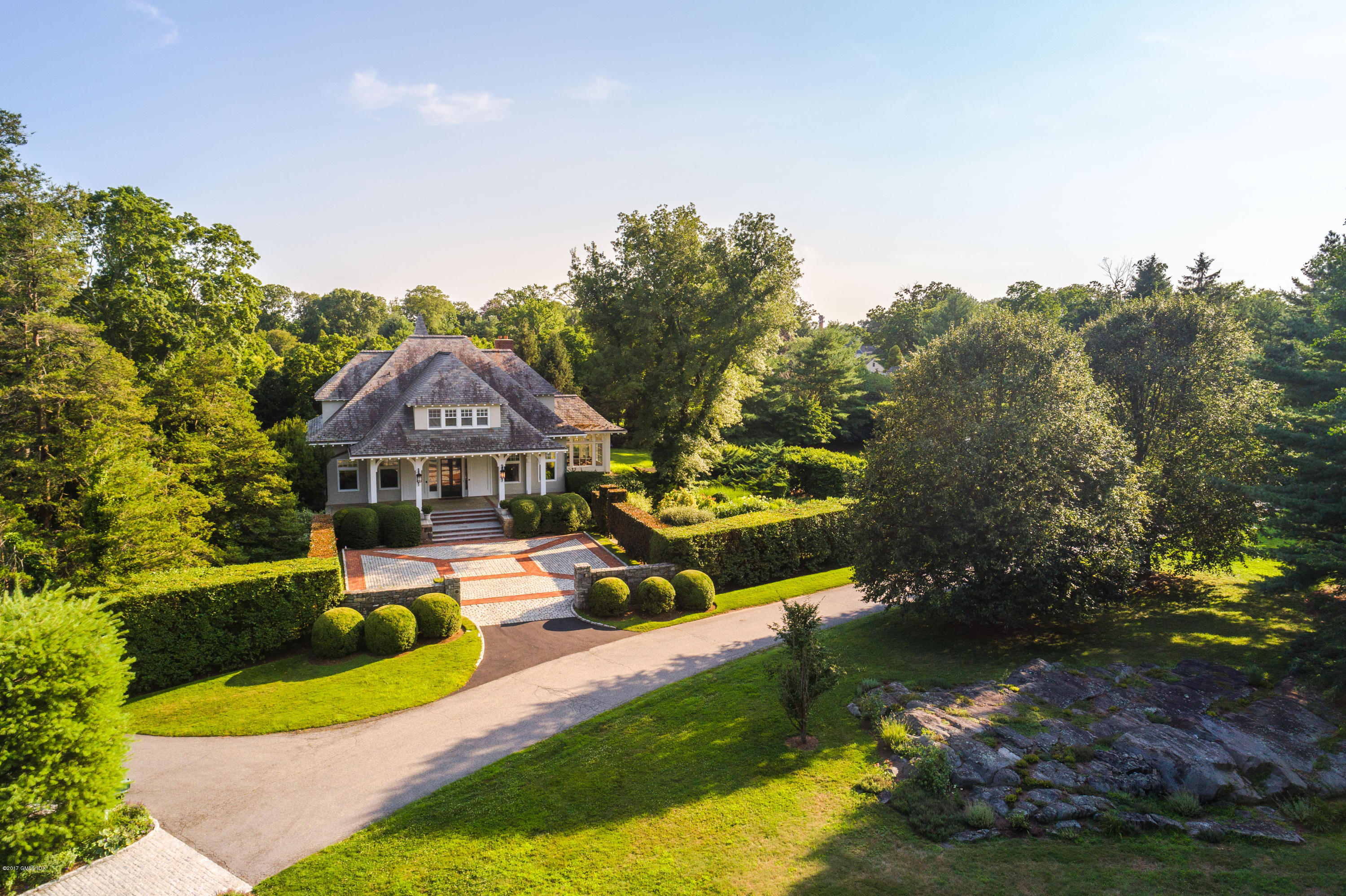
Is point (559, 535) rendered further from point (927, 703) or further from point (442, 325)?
point (442, 325)

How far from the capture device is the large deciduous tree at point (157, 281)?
92.1 ft

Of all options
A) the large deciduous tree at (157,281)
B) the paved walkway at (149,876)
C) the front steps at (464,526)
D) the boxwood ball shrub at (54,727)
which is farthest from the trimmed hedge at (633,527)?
the large deciduous tree at (157,281)

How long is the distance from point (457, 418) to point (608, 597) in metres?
15.1

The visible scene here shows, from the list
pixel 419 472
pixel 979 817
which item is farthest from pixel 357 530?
pixel 979 817

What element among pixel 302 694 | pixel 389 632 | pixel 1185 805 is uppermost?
pixel 389 632

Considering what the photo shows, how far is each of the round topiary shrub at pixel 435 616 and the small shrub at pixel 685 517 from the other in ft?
33.5

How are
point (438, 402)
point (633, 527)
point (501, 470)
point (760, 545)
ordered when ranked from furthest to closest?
point (438, 402), point (501, 470), point (633, 527), point (760, 545)

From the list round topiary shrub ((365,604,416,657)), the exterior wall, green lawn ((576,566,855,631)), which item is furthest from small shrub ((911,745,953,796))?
the exterior wall

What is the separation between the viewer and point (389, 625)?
16.6 m

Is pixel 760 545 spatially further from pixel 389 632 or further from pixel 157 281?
pixel 157 281

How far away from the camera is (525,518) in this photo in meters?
27.5

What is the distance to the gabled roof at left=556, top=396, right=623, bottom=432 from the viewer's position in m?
35.4

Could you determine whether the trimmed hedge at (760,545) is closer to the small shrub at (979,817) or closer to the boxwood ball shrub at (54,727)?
the small shrub at (979,817)

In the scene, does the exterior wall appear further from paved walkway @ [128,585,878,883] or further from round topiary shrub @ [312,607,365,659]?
paved walkway @ [128,585,878,883]
